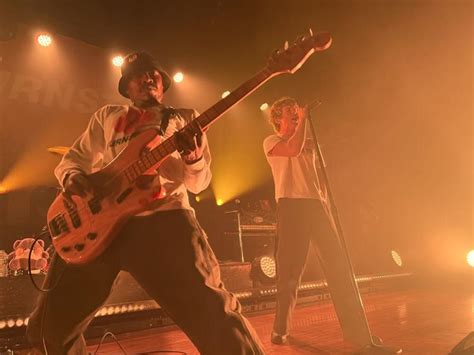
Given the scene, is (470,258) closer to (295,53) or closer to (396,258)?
(396,258)

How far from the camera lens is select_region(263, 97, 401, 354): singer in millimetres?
2930

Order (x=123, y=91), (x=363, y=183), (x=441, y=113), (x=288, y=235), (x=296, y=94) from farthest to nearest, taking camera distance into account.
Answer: (x=363, y=183) < (x=441, y=113) < (x=296, y=94) < (x=288, y=235) < (x=123, y=91)

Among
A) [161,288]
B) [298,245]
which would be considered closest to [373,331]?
[298,245]

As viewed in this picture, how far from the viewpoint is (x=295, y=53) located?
2.28 m

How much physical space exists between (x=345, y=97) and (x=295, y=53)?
5.70 metres

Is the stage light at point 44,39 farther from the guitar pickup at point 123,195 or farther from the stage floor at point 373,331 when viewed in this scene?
the guitar pickup at point 123,195

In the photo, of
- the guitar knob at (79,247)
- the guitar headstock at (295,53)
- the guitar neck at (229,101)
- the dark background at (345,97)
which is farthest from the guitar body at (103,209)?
the dark background at (345,97)

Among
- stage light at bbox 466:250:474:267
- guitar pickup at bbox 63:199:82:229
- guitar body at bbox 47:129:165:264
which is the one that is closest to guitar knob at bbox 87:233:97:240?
guitar body at bbox 47:129:165:264

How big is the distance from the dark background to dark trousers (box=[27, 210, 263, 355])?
368 centimetres

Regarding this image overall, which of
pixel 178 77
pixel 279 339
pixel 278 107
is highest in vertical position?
pixel 178 77

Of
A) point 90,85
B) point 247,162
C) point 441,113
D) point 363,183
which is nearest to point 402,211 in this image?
point 363,183

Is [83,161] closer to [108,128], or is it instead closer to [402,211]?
[108,128]

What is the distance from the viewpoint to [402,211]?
27.7 ft

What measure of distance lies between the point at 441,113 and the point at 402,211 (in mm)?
2207
